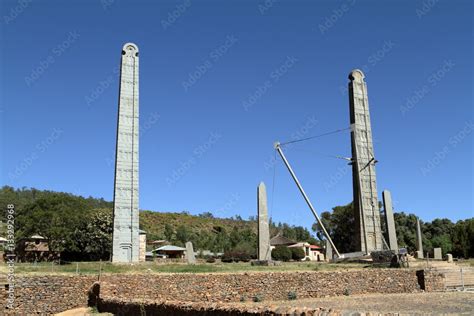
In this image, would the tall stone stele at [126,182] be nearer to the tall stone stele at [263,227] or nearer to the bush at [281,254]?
the tall stone stele at [263,227]

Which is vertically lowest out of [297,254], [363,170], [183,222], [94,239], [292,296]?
[292,296]

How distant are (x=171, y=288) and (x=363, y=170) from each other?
16.9m

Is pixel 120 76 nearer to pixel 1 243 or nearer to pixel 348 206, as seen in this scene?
pixel 1 243

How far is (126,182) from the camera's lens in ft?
99.7

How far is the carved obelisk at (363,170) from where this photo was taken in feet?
105

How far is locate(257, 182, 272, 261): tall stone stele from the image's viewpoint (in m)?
30.0

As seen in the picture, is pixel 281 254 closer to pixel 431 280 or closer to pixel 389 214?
pixel 389 214

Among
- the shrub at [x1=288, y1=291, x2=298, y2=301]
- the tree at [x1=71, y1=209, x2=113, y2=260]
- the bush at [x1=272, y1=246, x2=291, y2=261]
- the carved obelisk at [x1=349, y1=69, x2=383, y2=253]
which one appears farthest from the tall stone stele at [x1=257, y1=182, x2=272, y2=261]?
the tree at [x1=71, y1=209, x2=113, y2=260]

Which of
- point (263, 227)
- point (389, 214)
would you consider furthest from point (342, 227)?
point (263, 227)

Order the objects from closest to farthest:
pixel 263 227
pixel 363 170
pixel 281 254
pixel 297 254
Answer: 1. pixel 263 227
2. pixel 363 170
3. pixel 281 254
4. pixel 297 254

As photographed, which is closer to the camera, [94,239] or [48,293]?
[48,293]

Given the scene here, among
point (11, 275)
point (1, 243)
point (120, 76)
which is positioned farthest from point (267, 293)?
point (1, 243)

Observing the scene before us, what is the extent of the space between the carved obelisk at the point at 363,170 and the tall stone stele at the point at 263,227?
6001mm

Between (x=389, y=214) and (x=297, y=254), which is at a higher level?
(x=389, y=214)
